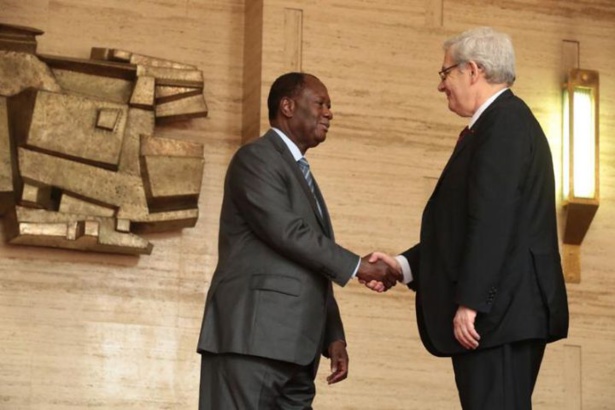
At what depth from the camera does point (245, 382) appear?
17.3 feet

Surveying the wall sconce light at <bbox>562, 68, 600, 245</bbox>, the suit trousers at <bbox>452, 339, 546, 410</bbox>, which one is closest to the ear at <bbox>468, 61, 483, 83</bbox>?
the suit trousers at <bbox>452, 339, 546, 410</bbox>

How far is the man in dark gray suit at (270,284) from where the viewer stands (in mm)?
5293

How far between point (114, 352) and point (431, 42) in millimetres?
2355

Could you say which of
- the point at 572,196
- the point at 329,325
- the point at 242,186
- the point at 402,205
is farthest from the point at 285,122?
the point at 572,196

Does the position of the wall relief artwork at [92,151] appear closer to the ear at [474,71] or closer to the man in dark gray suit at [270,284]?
the man in dark gray suit at [270,284]

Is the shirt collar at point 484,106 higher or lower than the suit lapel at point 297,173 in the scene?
higher

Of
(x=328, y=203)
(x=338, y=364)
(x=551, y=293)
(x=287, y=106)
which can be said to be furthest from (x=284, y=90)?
(x=328, y=203)

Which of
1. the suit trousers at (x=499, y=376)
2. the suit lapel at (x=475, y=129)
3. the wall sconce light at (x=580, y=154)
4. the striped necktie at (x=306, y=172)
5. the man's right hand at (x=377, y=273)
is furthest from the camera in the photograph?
the wall sconce light at (x=580, y=154)

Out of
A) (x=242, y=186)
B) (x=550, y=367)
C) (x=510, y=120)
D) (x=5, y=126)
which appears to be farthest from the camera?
(x=550, y=367)

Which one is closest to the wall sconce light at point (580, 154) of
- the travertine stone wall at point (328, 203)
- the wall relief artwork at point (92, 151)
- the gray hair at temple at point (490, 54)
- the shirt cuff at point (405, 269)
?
the travertine stone wall at point (328, 203)

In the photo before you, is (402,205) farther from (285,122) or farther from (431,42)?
(285,122)

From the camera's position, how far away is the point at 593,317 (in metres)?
7.71

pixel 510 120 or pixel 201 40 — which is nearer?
pixel 510 120

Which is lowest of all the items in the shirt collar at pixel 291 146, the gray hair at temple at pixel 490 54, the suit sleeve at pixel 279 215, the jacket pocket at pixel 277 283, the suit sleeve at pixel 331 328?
the suit sleeve at pixel 331 328
